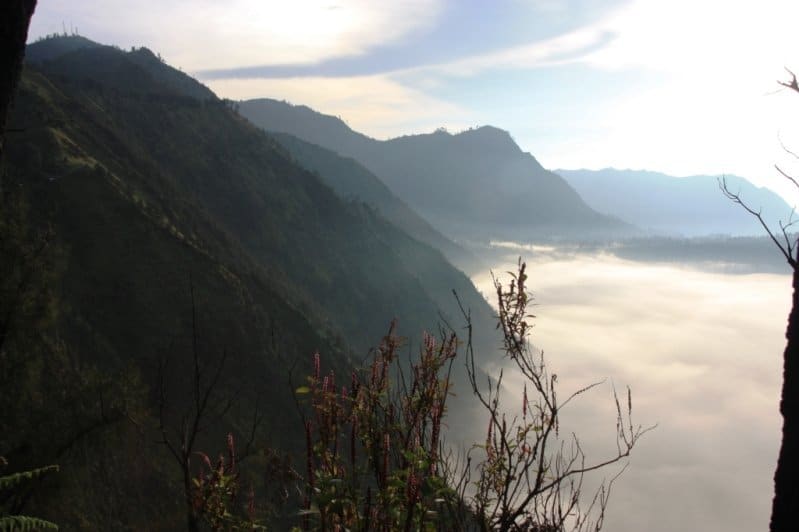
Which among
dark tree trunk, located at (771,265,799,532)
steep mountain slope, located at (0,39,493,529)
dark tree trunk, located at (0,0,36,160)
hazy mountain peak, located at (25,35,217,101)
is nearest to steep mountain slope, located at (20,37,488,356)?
steep mountain slope, located at (0,39,493,529)

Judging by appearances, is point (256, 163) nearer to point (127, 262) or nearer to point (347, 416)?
point (127, 262)

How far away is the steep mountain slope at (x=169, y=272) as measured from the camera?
2969cm

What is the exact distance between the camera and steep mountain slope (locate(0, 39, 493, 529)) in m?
29.7

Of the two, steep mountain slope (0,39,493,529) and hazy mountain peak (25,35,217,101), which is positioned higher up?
Result: hazy mountain peak (25,35,217,101)

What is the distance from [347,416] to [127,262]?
1744 inches

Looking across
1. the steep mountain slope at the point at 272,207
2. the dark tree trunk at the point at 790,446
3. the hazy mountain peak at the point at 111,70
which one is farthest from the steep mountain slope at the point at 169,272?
the hazy mountain peak at the point at 111,70

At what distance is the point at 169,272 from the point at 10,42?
44817 millimetres

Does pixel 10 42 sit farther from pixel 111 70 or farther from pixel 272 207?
pixel 111 70

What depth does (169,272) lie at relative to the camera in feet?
148

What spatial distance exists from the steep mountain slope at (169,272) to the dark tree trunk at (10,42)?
25 centimetres

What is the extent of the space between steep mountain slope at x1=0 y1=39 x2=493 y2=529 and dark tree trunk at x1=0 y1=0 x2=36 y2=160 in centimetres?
25

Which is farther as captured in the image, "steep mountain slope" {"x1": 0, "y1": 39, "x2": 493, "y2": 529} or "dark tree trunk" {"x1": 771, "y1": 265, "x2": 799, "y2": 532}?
"steep mountain slope" {"x1": 0, "y1": 39, "x2": 493, "y2": 529}

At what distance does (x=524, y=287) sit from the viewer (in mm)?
3799

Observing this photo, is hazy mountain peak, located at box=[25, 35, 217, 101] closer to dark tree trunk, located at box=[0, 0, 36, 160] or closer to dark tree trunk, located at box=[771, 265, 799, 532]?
dark tree trunk, located at box=[0, 0, 36, 160]
